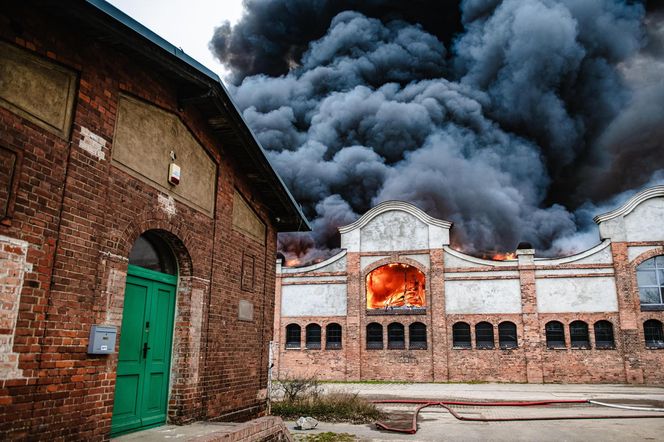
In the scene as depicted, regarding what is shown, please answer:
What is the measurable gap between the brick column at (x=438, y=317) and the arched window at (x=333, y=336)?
196 inches

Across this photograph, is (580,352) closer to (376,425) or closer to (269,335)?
(376,425)

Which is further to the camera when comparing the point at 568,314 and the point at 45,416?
the point at 568,314

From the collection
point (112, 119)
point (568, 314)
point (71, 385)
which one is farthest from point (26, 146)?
point (568, 314)

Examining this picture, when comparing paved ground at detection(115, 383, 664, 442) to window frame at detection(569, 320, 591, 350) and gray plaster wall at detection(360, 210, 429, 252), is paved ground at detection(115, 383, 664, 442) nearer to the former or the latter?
window frame at detection(569, 320, 591, 350)

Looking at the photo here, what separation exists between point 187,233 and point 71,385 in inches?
114

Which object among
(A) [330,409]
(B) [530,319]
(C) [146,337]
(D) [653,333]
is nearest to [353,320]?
(B) [530,319]

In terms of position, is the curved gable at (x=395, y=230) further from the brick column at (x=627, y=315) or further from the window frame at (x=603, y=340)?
the brick column at (x=627, y=315)

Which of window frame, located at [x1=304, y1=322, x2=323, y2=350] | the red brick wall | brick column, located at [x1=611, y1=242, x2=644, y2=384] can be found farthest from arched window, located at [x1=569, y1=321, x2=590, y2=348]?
the red brick wall

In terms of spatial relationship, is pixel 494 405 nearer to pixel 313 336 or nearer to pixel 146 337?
pixel 146 337

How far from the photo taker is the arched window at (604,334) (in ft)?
73.5

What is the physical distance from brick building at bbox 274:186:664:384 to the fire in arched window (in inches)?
3.1

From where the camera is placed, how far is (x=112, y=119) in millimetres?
5953

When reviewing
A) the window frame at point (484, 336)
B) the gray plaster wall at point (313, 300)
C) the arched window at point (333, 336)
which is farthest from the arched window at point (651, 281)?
the arched window at point (333, 336)

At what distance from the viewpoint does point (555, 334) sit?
23062 millimetres
